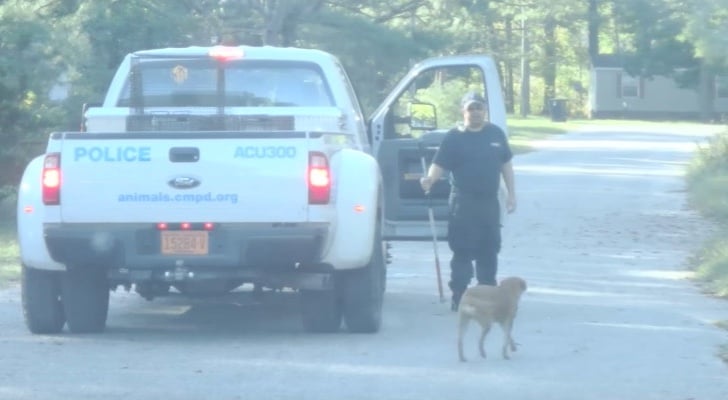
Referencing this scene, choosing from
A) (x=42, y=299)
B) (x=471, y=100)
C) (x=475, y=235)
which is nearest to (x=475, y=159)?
(x=471, y=100)

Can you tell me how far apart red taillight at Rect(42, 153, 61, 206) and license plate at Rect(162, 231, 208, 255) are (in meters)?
0.73

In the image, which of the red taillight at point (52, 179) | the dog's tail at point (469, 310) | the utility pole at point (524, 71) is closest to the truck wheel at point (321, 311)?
the dog's tail at point (469, 310)

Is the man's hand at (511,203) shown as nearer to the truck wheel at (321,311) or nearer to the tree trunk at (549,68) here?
the truck wheel at (321,311)

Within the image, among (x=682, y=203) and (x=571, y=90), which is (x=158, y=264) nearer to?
(x=682, y=203)

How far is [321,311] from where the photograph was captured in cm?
1034

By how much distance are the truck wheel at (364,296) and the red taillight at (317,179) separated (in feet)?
2.33

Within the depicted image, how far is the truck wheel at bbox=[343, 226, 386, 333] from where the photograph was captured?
1005cm

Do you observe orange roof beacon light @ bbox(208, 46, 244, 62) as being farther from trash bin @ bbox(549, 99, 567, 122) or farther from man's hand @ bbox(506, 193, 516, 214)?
trash bin @ bbox(549, 99, 567, 122)

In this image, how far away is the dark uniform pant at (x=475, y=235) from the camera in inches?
437

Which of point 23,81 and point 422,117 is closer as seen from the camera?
point 422,117

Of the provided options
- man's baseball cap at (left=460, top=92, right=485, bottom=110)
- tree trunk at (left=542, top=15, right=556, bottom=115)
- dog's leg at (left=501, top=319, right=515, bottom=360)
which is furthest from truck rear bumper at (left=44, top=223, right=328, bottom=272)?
tree trunk at (left=542, top=15, right=556, bottom=115)

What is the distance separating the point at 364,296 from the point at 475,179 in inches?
59.5

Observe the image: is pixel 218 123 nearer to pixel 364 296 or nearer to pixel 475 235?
pixel 364 296

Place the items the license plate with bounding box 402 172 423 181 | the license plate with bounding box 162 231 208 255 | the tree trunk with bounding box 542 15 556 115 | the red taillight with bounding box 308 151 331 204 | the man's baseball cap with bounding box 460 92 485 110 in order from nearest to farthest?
the red taillight with bounding box 308 151 331 204
the license plate with bounding box 162 231 208 255
the man's baseball cap with bounding box 460 92 485 110
the license plate with bounding box 402 172 423 181
the tree trunk with bounding box 542 15 556 115
